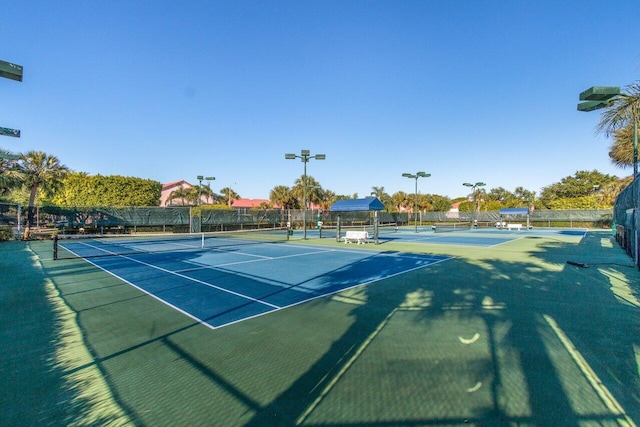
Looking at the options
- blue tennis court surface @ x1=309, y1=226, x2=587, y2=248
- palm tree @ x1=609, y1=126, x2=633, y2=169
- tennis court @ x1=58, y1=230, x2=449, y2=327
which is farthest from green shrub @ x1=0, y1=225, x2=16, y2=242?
palm tree @ x1=609, y1=126, x2=633, y2=169

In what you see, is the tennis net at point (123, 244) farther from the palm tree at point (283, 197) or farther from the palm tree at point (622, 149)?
the palm tree at point (283, 197)

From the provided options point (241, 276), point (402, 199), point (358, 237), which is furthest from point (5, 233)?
point (402, 199)

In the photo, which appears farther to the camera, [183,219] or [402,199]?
[402,199]

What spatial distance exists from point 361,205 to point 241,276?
17.5 meters

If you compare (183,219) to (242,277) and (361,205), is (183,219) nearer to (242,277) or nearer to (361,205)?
(361,205)

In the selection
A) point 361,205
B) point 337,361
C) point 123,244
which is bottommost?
point 337,361

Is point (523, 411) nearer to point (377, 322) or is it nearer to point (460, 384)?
point (460, 384)

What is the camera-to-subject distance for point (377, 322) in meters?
5.98

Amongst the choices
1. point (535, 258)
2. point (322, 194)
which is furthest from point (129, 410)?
point (322, 194)

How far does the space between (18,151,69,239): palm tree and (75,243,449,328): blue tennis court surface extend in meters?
17.7

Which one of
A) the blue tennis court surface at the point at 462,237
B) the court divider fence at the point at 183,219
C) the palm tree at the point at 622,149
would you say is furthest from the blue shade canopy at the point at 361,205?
the palm tree at the point at 622,149

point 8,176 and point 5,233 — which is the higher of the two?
point 8,176

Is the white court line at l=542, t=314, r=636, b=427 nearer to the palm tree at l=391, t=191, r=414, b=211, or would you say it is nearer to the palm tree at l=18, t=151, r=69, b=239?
the palm tree at l=18, t=151, r=69, b=239

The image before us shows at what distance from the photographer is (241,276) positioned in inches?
411
